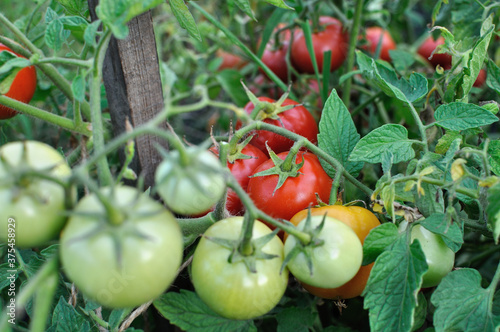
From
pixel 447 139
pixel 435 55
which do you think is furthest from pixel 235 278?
pixel 435 55

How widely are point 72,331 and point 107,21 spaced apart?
1.51 ft

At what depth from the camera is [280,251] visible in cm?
54

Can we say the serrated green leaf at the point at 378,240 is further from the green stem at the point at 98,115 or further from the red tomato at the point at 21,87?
the red tomato at the point at 21,87

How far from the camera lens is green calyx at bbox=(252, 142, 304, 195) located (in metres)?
0.70

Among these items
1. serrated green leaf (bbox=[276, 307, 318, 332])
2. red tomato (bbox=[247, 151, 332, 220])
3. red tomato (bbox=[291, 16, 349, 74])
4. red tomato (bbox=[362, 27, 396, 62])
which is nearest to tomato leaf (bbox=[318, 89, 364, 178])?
red tomato (bbox=[247, 151, 332, 220])

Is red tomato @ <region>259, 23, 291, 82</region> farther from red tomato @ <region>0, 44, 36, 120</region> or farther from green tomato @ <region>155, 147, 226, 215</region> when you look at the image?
green tomato @ <region>155, 147, 226, 215</region>

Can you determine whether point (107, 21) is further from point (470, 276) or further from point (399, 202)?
point (470, 276)

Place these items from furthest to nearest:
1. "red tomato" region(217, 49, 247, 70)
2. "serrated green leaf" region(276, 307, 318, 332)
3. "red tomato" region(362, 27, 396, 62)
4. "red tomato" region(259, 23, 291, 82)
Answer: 1. "red tomato" region(217, 49, 247, 70)
2. "red tomato" region(362, 27, 396, 62)
3. "red tomato" region(259, 23, 291, 82)
4. "serrated green leaf" region(276, 307, 318, 332)

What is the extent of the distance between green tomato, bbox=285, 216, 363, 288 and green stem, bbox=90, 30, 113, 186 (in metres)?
0.23

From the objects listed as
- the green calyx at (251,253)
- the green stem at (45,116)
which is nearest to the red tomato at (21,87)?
the green stem at (45,116)

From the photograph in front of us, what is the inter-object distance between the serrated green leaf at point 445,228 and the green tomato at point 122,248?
1.18 ft

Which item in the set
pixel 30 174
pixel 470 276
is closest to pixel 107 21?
pixel 30 174

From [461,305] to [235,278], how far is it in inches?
12.7

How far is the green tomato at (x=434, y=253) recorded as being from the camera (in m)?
0.61
